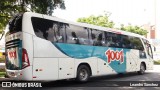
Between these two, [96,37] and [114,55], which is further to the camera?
[114,55]

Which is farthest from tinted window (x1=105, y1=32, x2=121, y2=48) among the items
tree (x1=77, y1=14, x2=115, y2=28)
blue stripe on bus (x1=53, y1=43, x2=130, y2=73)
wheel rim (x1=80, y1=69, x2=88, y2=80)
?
tree (x1=77, y1=14, x2=115, y2=28)

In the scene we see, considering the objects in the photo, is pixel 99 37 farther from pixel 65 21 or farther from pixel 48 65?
pixel 48 65

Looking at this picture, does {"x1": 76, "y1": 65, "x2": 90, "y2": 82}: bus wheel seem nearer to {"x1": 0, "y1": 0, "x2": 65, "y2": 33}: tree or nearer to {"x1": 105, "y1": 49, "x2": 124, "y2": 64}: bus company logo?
{"x1": 105, "y1": 49, "x2": 124, "y2": 64}: bus company logo

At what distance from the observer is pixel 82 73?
14.1 metres

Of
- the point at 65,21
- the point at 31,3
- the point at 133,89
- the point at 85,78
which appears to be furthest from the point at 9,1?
the point at 133,89

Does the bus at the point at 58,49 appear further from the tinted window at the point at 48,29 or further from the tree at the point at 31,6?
the tree at the point at 31,6

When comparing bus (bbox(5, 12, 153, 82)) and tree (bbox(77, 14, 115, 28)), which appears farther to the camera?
tree (bbox(77, 14, 115, 28))

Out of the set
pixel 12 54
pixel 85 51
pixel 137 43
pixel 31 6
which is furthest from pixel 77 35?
pixel 137 43

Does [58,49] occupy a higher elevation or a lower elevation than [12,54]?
higher

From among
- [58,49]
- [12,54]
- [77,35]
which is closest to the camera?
[12,54]

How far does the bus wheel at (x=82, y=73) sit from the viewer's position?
13820 millimetres

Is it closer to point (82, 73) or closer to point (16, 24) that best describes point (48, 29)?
point (16, 24)

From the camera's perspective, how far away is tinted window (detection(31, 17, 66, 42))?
38.8 ft

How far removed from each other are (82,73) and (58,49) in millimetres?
2200
